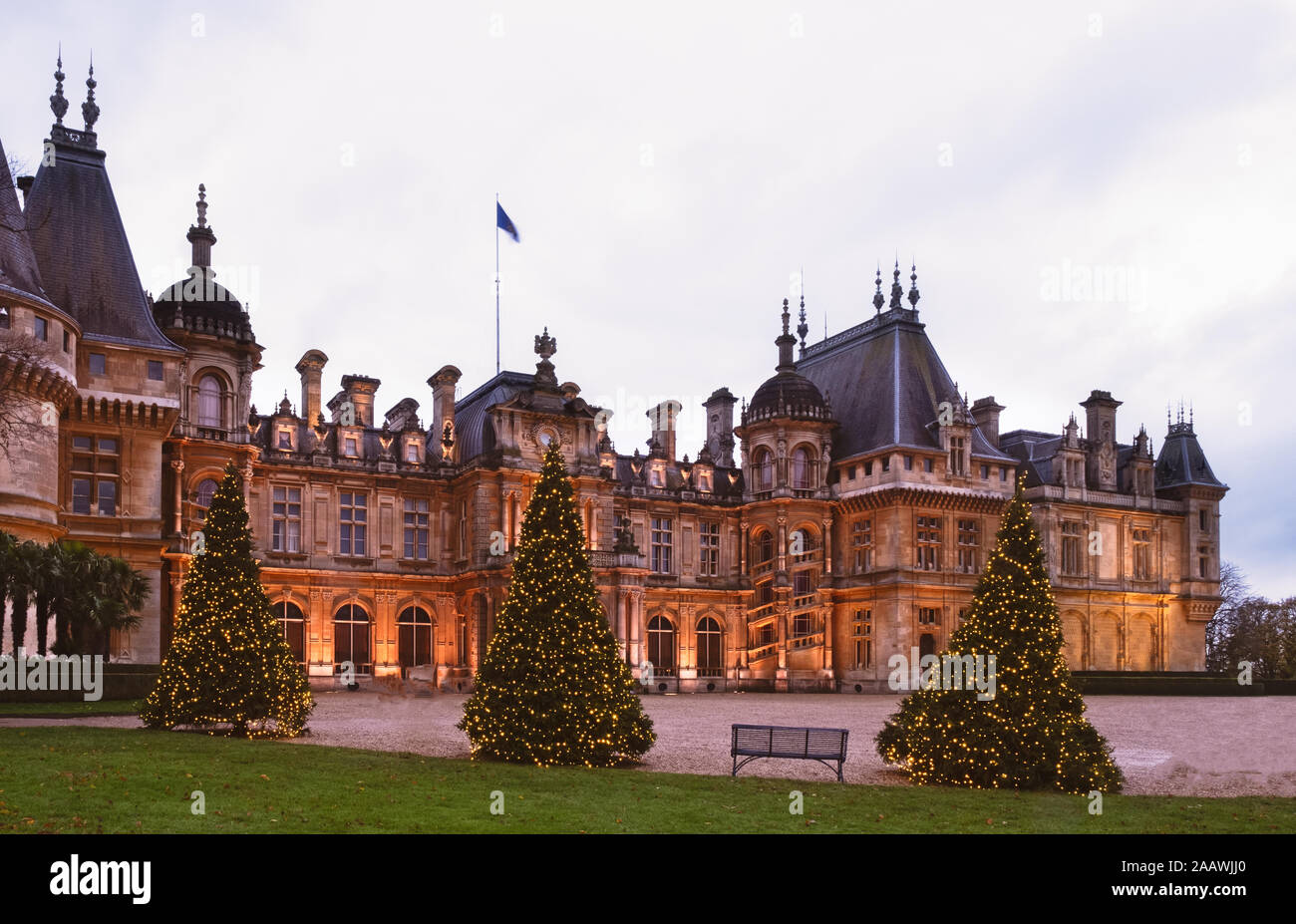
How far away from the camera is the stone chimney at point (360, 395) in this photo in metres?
49.2

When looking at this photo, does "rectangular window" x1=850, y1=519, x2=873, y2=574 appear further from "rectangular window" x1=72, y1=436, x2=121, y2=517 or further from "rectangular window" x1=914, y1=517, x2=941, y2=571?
"rectangular window" x1=72, y1=436, x2=121, y2=517

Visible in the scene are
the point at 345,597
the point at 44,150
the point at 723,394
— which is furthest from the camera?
the point at 723,394

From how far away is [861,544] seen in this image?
53.9 metres

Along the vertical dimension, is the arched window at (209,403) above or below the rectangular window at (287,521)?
above

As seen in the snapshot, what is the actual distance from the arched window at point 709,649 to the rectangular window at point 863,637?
20.4 ft

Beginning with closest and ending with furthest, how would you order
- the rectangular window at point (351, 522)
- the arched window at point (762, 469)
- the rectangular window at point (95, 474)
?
the rectangular window at point (95, 474)
the rectangular window at point (351, 522)
the arched window at point (762, 469)

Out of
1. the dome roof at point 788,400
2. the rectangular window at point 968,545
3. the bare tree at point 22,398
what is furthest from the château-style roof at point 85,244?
the rectangular window at point 968,545

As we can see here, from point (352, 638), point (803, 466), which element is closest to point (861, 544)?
point (803, 466)

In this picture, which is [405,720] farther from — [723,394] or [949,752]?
[723,394]

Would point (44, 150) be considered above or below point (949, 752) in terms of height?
above

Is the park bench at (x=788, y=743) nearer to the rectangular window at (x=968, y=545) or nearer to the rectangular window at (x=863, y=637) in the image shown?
the rectangular window at (x=863, y=637)
